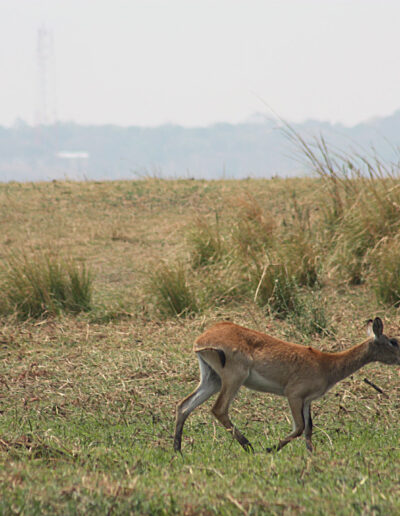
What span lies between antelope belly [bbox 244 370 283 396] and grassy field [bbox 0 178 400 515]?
17.5 inches

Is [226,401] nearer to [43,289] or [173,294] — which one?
[173,294]

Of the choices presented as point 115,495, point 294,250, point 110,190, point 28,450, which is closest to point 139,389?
point 28,450

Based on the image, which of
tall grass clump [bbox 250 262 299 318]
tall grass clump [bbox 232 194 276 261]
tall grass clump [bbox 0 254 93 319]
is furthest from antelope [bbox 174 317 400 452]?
tall grass clump [bbox 232 194 276 261]

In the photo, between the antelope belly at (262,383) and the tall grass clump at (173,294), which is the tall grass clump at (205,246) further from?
the antelope belly at (262,383)

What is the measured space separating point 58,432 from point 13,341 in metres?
3.20

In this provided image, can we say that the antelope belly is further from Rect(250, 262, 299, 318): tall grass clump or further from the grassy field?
Rect(250, 262, 299, 318): tall grass clump

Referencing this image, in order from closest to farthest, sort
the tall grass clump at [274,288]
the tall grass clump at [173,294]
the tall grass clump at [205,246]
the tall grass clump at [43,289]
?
the tall grass clump at [274,288]
the tall grass clump at [173,294]
the tall grass clump at [43,289]
the tall grass clump at [205,246]

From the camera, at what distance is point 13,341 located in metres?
7.86

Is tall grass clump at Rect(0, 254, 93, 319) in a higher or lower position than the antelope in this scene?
lower

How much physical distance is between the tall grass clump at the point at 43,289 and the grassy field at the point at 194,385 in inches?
6.6

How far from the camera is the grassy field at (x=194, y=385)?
10.3 feet

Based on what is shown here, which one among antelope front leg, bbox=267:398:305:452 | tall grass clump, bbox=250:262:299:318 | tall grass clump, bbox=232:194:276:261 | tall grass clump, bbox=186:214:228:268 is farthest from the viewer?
tall grass clump, bbox=186:214:228:268

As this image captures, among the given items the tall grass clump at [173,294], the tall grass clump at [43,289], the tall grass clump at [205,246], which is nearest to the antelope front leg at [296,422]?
the tall grass clump at [173,294]

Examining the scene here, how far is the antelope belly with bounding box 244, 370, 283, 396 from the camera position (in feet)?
14.1
